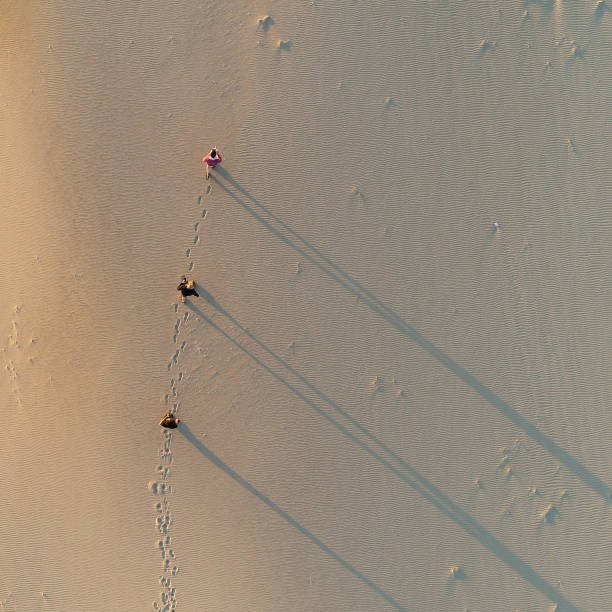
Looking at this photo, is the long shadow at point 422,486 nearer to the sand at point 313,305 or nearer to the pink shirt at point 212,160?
the sand at point 313,305

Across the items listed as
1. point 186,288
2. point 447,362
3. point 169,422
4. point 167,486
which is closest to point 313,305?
point 186,288

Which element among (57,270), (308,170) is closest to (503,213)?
(308,170)

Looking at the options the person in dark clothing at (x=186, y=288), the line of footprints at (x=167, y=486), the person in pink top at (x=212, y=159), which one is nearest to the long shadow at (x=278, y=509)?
the line of footprints at (x=167, y=486)

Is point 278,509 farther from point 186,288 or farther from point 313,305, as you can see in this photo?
point 186,288

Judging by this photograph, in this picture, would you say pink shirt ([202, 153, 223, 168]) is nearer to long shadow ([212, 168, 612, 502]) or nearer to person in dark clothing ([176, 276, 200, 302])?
long shadow ([212, 168, 612, 502])

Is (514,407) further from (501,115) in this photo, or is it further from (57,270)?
(57,270)
